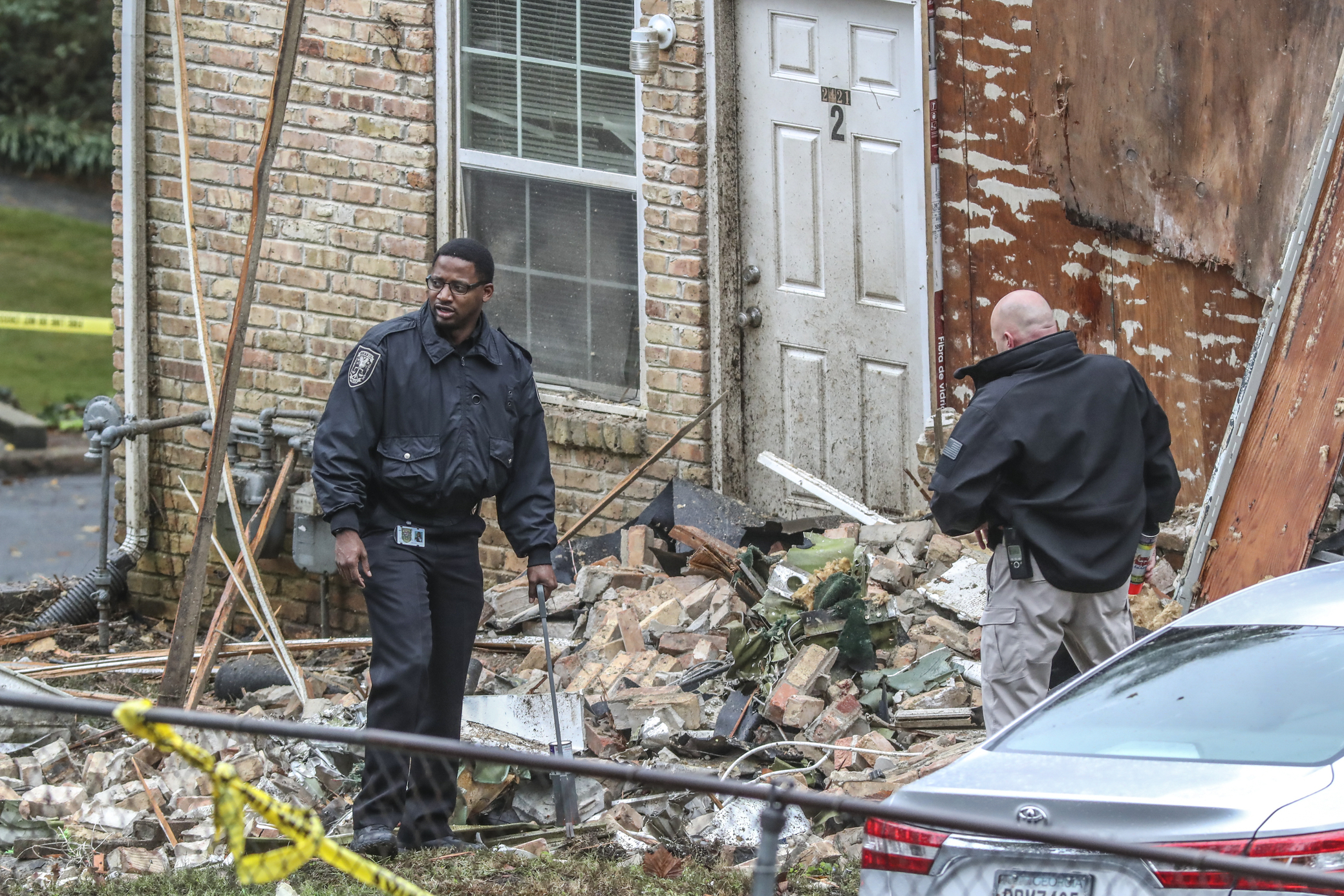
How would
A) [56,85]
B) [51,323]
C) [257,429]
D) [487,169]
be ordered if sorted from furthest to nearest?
[56,85] < [51,323] < [257,429] < [487,169]

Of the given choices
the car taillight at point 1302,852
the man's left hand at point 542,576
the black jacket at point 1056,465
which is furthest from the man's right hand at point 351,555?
the car taillight at point 1302,852

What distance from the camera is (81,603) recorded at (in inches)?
337

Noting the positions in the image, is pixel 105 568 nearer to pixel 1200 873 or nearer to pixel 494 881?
pixel 494 881

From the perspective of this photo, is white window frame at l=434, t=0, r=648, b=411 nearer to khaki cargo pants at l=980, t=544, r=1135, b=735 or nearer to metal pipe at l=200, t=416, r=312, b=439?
metal pipe at l=200, t=416, r=312, b=439

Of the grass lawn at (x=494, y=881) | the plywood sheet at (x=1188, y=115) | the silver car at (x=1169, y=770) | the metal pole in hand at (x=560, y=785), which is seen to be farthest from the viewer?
the plywood sheet at (x=1188, y=115)

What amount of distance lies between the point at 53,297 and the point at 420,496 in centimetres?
1550

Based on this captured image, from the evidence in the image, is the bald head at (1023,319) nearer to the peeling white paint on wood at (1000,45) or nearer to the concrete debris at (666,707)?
the concrete debris at (666,707)

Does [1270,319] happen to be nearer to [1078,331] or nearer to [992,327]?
[1078,331]

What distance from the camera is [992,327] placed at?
16.3 feet

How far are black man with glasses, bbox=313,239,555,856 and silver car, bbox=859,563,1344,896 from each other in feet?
6.24

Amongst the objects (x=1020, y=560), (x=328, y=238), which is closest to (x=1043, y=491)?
(x=1020, y=560)

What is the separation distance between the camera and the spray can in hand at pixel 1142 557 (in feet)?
16.8

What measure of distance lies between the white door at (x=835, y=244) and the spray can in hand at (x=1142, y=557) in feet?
6.40

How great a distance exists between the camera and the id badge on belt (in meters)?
4.96
